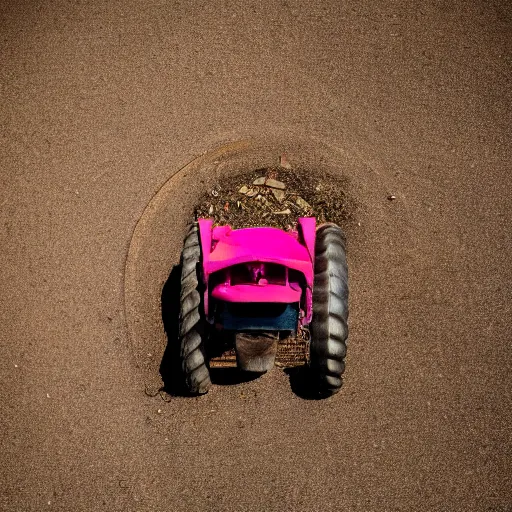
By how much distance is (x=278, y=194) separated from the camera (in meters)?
6.13

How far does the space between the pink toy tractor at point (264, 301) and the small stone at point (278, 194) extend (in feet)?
2.25

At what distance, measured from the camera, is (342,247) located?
5.50 m

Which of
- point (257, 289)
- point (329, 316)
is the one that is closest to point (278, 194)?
point (329, 316)

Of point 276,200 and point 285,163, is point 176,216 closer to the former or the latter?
point 276,200

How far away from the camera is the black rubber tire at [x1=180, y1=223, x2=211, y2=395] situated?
5227mm

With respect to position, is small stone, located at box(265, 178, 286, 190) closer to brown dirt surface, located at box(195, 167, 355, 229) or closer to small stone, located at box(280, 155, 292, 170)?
brown dirt surface, located at box(195, 167, 355, 229)

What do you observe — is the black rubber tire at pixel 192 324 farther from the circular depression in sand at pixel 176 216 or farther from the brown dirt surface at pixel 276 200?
the brown dirt surface at pixel 276 200

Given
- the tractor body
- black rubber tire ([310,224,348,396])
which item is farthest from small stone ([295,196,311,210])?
the tractor body

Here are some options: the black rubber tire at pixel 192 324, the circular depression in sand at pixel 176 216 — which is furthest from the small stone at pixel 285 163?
the black rubber tire at pixel 192 324

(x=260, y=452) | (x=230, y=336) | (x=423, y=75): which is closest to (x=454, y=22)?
(x=423, y=75)

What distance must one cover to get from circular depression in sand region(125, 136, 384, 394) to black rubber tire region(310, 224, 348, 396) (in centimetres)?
76

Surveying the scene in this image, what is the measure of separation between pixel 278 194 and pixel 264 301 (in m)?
2.19

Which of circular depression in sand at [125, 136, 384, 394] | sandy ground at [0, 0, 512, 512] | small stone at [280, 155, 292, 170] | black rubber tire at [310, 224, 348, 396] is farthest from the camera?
small stone at [280, 155, 292, 170]

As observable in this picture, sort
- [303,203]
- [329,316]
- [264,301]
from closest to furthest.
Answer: [264,301] → [329,316] → [303,203]
